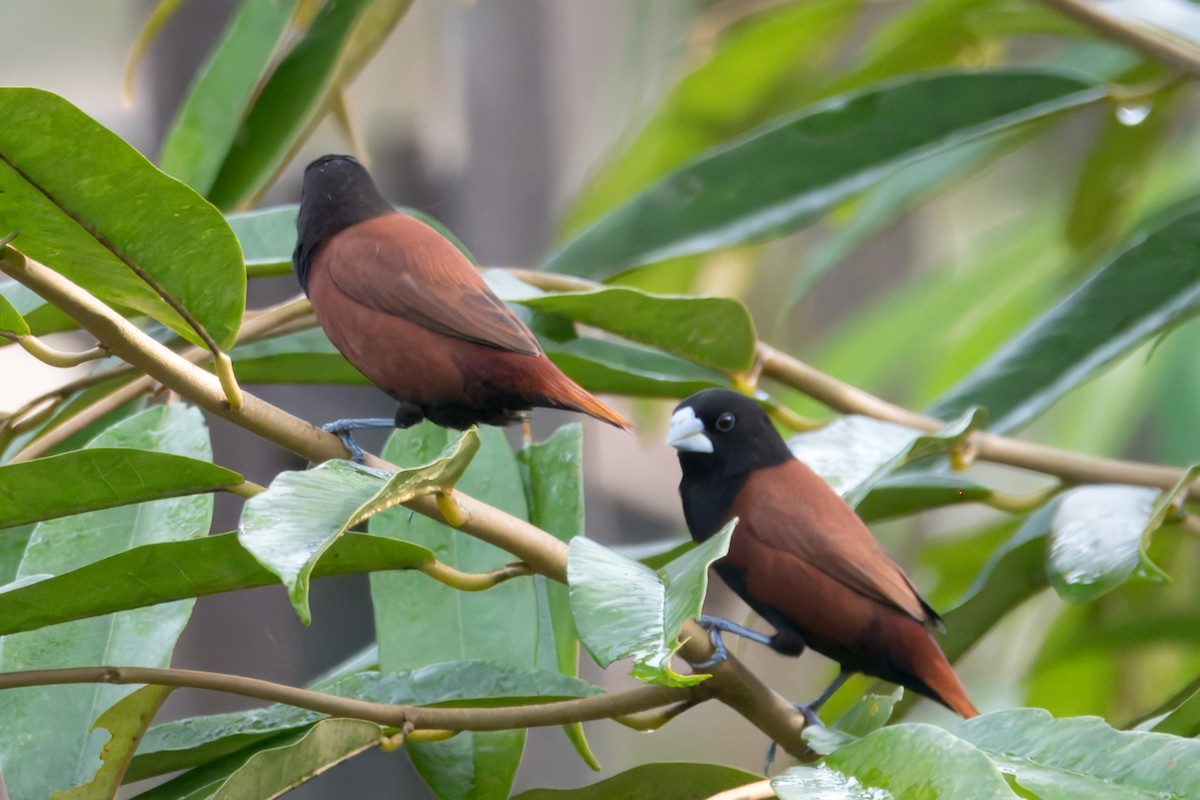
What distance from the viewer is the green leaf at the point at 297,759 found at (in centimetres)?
75

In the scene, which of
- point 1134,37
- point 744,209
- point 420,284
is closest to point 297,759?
point 420,284

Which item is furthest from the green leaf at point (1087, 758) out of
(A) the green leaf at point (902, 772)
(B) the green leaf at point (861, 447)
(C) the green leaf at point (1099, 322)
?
(C) the green leaf at point (1099, 322)

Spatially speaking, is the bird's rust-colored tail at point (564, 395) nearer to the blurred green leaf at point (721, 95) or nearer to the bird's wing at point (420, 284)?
the bird's wing at point (420, 284)

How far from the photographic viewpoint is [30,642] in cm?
91

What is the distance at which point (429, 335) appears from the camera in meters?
0.84

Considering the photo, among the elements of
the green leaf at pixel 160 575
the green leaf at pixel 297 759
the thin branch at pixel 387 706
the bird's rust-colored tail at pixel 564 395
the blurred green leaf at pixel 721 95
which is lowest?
the green leaf at pixel 297 759

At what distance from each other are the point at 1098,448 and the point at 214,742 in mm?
1743

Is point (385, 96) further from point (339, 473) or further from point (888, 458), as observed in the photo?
point (339, 473)

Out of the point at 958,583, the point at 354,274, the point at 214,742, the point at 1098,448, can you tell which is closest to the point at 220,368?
the point at 354,274

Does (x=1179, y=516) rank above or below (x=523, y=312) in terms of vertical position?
below

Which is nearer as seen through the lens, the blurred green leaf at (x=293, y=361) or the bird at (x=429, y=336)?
the bird at (x=429, y=336)

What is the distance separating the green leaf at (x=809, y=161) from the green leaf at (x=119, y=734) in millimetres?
784

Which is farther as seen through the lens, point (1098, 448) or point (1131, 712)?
point (1098, 448)

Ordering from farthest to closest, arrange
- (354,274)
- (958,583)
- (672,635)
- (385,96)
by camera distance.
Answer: (385,96) < (958,583) < (354,274) < (672,635)
